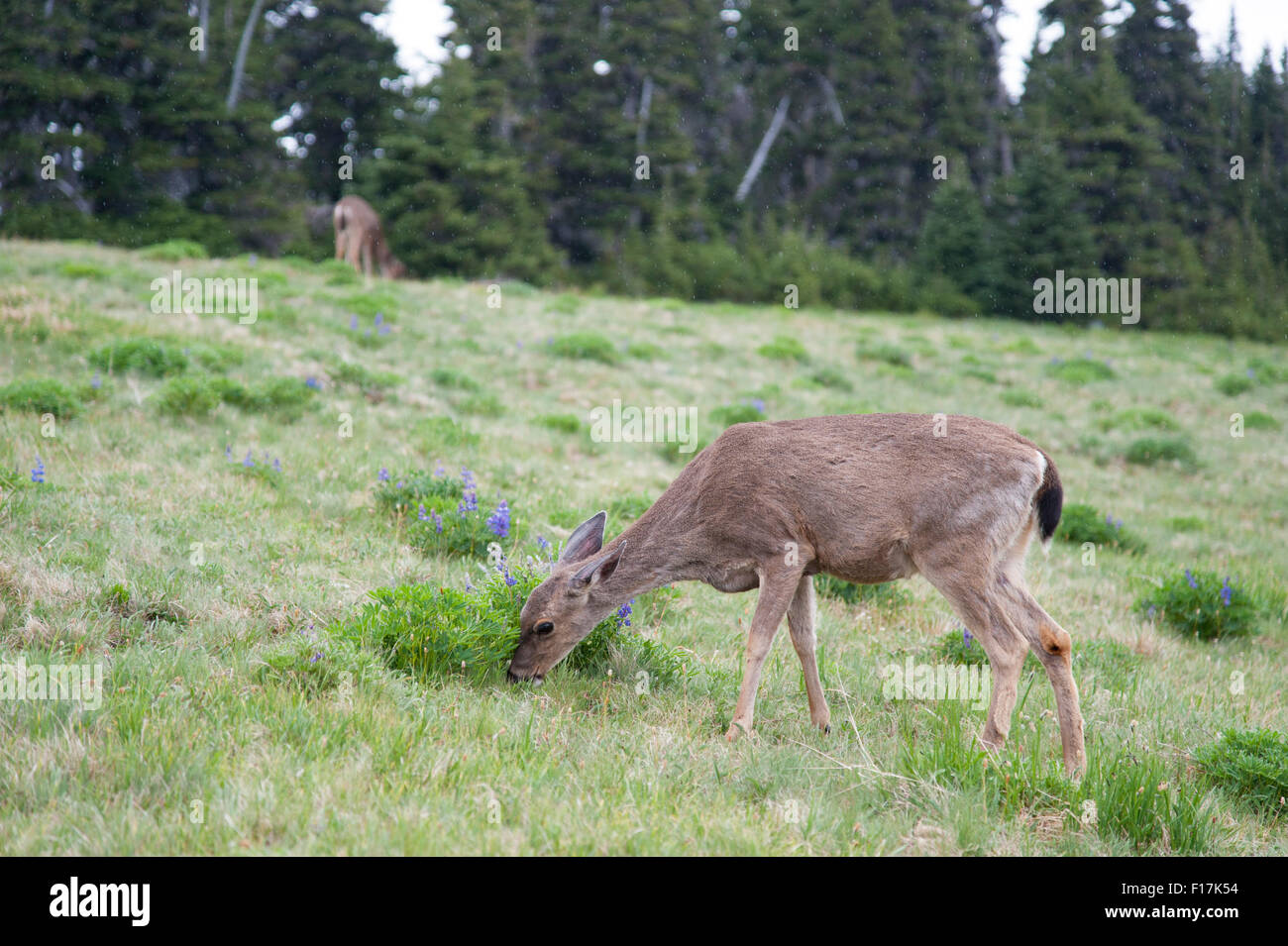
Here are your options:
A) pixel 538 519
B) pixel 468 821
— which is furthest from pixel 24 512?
pixel 468 821

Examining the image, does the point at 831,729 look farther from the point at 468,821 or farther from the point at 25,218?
the point at 25,218

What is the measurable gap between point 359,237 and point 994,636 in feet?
65.0

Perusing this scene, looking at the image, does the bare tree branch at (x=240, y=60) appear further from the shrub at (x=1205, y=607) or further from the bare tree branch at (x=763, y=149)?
the shrub at (x=1205, y=607)

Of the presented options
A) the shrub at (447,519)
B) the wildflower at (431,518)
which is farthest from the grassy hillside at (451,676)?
the wildflower at (431,518)

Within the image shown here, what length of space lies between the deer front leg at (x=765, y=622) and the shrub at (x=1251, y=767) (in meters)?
2.18

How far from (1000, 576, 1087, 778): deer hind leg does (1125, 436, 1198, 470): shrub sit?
10237 mm

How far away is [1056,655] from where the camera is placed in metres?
4.85

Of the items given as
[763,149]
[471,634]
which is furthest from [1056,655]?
[763,149]

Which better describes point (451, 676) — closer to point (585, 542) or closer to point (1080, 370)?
point (585, 542)

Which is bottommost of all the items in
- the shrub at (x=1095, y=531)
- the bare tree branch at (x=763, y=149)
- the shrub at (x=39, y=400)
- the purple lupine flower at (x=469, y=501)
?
the shrub at (x=1095, y=531)

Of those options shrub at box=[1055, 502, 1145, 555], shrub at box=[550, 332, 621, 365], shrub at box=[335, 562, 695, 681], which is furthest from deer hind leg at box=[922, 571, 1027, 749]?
shrub at box=[550, 332, 621, 365]

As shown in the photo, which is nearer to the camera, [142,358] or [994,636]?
[994,636]

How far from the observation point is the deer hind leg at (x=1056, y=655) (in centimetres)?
476
